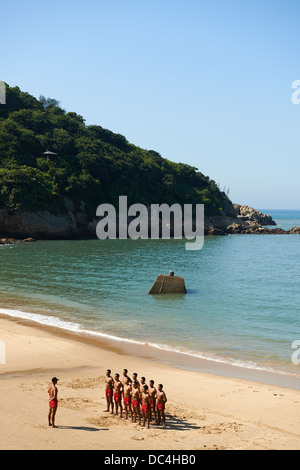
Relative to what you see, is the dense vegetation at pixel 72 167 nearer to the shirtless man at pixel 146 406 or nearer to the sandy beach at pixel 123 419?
the sandy beach at pixel 123 419

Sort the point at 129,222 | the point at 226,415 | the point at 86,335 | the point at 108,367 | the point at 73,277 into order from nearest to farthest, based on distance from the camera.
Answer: the point at 226,415 → the point at 108,367 → the point at 86,335 → the point at 73,277 → the point at 129,222

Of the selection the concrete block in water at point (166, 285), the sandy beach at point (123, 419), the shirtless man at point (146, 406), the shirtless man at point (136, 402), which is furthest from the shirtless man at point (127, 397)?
the concrete block in water at point (166, 285)

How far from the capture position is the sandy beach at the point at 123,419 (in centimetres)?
1159

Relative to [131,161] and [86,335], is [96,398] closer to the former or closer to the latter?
[86,335]

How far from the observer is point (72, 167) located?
86688mm

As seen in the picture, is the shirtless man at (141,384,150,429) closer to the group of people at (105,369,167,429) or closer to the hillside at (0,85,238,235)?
the group of people at (105,369,167,429)

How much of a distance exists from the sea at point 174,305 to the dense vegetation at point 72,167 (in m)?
20.5

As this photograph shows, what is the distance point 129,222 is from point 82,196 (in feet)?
37.0

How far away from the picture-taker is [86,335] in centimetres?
2386

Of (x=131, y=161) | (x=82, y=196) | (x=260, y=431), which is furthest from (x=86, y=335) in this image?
(x=131, y=161)

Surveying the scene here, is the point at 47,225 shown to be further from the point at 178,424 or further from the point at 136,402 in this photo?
the point at 178,424

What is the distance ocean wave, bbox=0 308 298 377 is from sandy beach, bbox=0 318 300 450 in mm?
1803

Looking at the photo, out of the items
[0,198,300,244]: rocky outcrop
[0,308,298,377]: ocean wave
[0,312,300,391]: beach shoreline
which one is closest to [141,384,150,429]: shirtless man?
[0,312,300,391]: beach shoreline

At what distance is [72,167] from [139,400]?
253 ft
